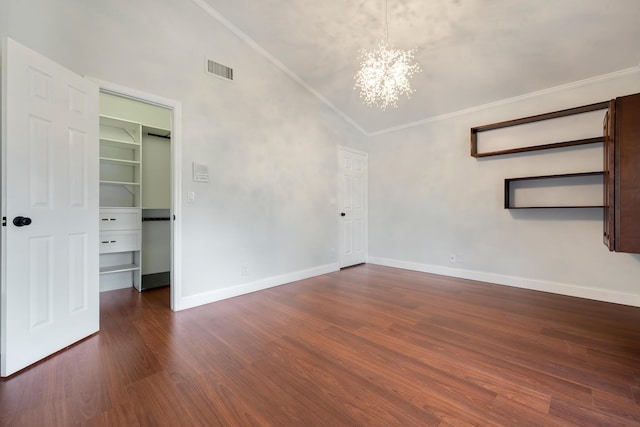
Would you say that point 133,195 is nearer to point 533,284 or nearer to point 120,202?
point 120,202

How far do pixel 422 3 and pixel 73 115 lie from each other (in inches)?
130

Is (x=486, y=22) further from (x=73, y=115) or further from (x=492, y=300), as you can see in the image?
(x=73, y=115)

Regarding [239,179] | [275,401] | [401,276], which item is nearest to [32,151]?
[239,179]

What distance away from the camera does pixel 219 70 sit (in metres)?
3.19

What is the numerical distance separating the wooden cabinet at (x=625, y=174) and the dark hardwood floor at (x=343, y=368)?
2.87 ft

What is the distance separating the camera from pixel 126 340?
86.7 inches

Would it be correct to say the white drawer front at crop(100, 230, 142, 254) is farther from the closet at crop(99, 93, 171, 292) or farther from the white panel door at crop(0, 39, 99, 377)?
the white panel door at crop(0, 39, 99, 377)

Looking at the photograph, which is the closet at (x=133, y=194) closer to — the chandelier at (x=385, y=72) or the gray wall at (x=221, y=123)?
the gray wall at (x=221, y=123)

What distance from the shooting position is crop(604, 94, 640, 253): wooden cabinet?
2.04 metres

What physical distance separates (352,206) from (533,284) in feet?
9.71

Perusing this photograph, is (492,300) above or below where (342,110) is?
below

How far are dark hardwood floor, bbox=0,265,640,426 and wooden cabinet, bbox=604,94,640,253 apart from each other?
2.87 feet

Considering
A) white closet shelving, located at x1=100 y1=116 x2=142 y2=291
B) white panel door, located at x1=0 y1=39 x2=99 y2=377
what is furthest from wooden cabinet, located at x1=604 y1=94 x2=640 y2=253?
white closet shelving, located at x1=100 y1=116 x2=142 y2=291

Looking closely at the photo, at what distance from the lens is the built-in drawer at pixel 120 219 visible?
3.32 m
